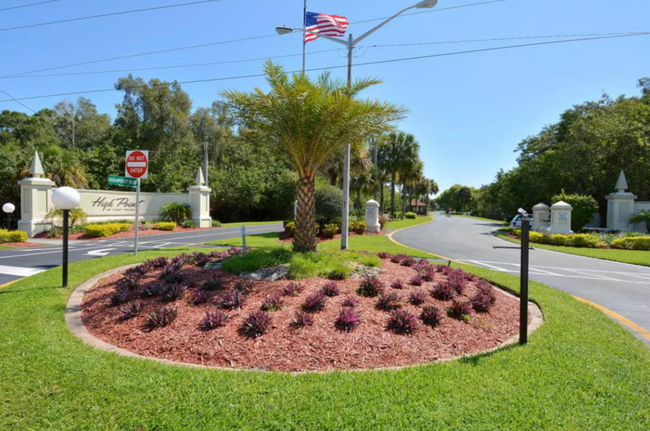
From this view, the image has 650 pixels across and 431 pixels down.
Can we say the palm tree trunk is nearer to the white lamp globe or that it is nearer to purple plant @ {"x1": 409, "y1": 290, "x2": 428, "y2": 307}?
purple plant @ {"x1": 409, "y1": 290, "x2": 428, "y2": 307}

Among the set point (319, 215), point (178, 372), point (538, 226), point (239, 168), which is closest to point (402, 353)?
point (178, 372)

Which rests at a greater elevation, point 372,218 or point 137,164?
point 137,164

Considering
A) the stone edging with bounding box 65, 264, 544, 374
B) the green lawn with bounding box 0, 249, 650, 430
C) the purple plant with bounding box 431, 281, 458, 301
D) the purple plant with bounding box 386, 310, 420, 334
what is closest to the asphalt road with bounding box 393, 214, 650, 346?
the stone edging with bounding box 65, 264, 544, 374

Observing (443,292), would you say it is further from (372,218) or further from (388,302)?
(372,218)

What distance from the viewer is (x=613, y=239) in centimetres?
1664

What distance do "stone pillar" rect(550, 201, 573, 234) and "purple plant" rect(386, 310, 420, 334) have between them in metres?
19.0

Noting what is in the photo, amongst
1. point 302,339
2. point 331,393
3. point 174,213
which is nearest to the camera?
point 331,393

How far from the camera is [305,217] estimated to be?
7.20 metres

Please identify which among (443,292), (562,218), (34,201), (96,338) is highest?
(34,201)

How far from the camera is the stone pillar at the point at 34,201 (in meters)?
17.5

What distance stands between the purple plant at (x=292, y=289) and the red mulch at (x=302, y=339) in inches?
4.9

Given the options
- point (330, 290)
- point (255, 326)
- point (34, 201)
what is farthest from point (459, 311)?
point (34, 201)

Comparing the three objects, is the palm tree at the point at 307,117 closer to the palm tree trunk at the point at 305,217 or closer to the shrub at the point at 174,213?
the palm tree trunk at the point at 305,217

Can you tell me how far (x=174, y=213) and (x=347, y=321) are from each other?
75.2ft
